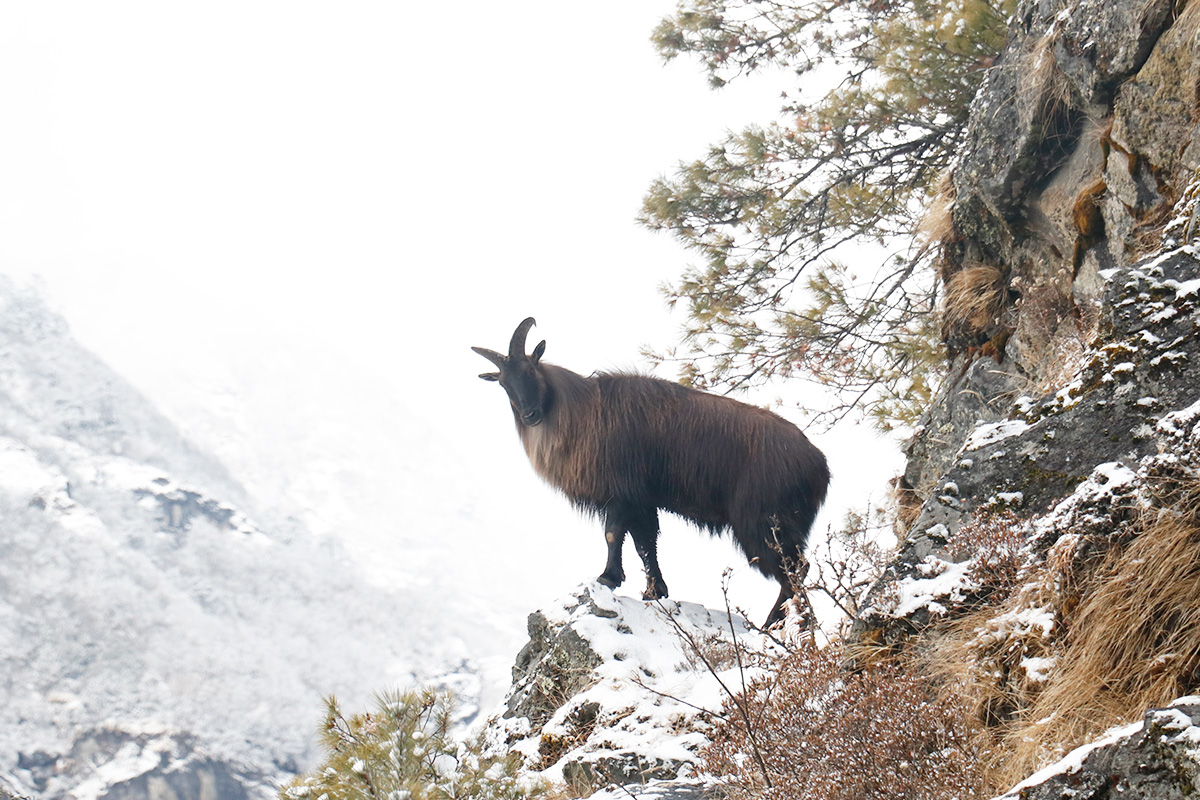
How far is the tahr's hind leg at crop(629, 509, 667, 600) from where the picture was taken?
264 inches

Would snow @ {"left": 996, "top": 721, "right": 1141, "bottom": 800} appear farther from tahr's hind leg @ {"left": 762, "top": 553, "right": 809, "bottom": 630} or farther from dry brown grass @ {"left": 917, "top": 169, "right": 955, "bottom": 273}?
dry brown grass @ {"left": 917, "top": 169, "right": 955, "bottom": 273}

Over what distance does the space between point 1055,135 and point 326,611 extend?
85.2 metres

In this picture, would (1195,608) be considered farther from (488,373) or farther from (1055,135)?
(488,373)

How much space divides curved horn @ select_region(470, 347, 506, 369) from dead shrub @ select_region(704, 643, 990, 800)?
4.16 metres

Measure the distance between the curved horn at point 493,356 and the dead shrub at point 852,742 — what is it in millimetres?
4160

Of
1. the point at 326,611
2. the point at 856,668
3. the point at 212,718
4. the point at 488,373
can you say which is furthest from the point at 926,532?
the point at 326,611

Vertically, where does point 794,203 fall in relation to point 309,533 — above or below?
below

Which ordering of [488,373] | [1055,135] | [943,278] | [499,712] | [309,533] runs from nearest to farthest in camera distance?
[1055,135] → [499,712] → [943,278] → [488,373] → [309,533]

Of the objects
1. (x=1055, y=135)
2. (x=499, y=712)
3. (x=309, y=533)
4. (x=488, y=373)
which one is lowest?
(x=499, y=712)

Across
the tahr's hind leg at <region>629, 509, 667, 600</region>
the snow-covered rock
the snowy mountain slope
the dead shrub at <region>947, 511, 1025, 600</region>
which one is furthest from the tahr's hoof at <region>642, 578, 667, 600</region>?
the snowy mountain slope

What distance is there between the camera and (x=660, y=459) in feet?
21.9

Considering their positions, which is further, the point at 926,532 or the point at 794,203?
the point at 794,203

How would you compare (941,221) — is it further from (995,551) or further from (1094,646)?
(1094,646)

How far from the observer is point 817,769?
101 inches
